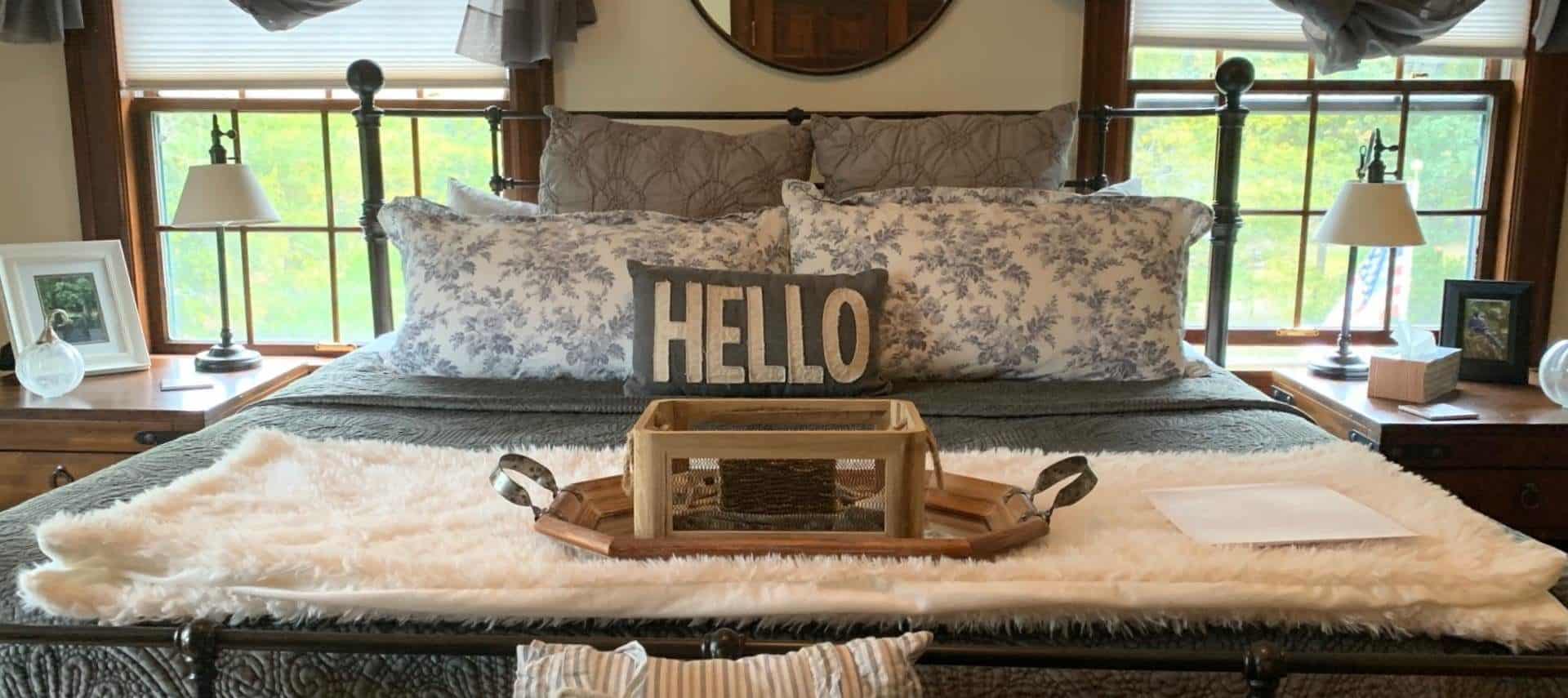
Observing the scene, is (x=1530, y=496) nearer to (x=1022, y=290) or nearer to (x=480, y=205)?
→ (x=1022, y=290)

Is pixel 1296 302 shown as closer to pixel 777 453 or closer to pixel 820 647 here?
pixel 777 453

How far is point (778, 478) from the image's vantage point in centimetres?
113

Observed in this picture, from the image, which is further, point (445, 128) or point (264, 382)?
point (445, 128)

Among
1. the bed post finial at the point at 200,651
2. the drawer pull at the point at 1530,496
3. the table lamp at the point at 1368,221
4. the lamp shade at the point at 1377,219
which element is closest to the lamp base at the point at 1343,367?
the table lamp at the point at 1368,221

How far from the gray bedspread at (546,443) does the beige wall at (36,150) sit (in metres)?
1.10

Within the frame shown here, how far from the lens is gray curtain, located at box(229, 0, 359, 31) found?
8.24 feet

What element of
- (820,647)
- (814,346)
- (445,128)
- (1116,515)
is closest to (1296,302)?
(814,346)

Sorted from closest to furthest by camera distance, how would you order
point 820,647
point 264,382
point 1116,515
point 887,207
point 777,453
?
point 820,647 < point 777,453 < point 1116,515 < point 887,207 < point 264,382

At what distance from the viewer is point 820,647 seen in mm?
850

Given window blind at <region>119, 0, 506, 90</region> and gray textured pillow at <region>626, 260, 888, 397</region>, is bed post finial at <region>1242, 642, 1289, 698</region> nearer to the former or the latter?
gray textured pillow at <region>626, 260, 888, 397</region>

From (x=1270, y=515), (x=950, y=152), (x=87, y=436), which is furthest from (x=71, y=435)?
(x=1270, y=515)

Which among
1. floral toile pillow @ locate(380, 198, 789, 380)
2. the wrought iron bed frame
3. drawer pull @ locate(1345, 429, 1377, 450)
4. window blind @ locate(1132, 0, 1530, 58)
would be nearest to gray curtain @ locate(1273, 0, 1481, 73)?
window blind @ locate(1132, 0, 1530, 58)

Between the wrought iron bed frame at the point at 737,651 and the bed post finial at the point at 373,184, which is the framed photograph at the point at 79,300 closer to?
the bed post finial at the point at 373,184

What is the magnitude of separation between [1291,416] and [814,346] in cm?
73
